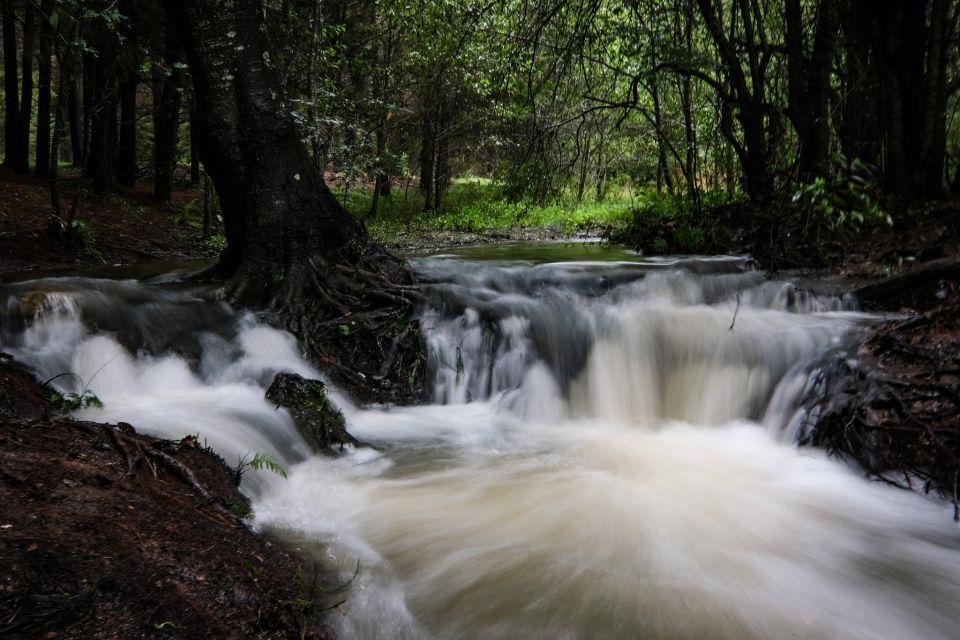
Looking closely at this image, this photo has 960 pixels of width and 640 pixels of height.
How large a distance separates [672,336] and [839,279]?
215 centimetres

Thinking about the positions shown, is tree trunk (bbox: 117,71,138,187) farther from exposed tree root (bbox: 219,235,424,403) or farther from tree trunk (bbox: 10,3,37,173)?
exposed tree root (bbox: 219,235,424,403)

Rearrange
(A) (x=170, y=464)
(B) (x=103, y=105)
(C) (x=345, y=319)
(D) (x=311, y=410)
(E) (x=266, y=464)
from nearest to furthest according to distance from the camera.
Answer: (A) (x=170, y=464) < (E) (x=266, y=464) < (D) (x=311, y=410) < (C) (x=345, y=319) < (B) (x=103, y=105)

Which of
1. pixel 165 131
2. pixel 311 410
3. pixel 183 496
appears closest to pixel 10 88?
pixel 165 131

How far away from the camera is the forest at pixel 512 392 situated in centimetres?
253

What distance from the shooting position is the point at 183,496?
2635 mm

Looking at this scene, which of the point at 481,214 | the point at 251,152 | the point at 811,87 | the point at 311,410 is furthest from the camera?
the point at 481,214

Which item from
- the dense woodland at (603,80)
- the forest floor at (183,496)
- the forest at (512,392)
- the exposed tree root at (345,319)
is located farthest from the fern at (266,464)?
the dense woodland at (603,80)

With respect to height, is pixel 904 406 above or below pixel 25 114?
below

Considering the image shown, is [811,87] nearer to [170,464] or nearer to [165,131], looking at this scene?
[170,464]

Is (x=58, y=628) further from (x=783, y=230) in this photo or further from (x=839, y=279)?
(x=783, y=230)

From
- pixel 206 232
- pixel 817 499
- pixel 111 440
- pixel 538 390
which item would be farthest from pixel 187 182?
pixel 817 499

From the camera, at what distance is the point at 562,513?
3.56 meters

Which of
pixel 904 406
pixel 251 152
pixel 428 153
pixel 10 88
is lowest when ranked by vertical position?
pixel 904 406

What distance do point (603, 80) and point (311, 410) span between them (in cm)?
801
